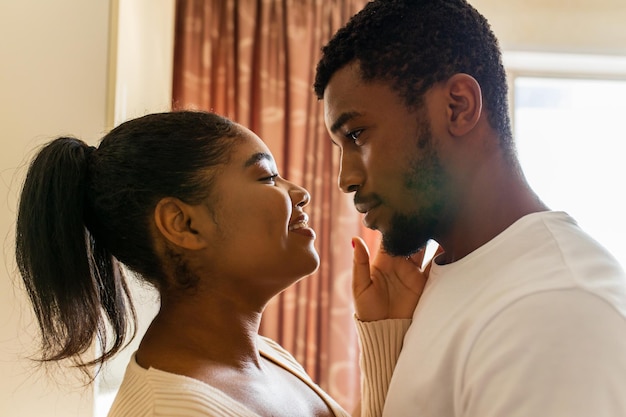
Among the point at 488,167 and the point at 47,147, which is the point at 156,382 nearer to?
the point at 47,147

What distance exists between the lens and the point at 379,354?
46.7 inches

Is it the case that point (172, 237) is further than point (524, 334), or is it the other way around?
point (172, 237)

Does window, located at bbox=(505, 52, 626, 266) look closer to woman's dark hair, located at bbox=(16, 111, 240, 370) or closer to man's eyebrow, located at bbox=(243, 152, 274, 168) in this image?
man's eyebrow, located at bbox=(243, 152, 274, 168)

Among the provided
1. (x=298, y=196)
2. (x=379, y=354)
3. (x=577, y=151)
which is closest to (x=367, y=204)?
(x=298, y=196)

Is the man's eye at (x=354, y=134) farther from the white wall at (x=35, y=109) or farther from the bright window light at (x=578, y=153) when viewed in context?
the bright window light at (x=578, y=153)

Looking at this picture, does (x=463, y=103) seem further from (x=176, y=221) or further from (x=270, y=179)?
(x=176, y=221)

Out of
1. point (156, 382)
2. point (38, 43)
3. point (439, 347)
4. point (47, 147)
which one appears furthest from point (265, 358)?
point (38, 43)

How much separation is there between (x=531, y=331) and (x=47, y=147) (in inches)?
34.1

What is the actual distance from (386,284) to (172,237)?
433 millimetres

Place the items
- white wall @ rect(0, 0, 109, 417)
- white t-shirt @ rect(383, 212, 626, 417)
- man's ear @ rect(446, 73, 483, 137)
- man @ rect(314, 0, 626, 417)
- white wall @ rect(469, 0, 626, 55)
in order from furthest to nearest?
white wall @ rect(469, 0, 626, 55), white wall @ rect(0, 0, 109, 417), man's ear @ rect(446, 73, 483, 137), man @ rect(314, 0, 626, 417), white t-shirt @ rect(383, 212, 626, 417)

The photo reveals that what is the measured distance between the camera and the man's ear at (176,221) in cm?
110

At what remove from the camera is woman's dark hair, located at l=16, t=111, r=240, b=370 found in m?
1.10

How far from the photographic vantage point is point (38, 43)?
141 centimetres

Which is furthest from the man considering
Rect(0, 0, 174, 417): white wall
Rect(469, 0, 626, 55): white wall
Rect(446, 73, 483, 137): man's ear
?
Rect(469, 0, 626, 55): white wall
